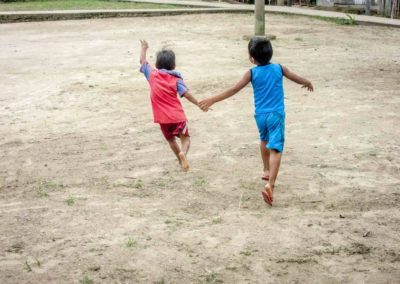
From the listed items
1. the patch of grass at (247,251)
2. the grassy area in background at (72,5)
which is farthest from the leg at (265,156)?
the grassy area in background at (72,5)

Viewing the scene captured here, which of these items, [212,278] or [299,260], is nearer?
[212,278]

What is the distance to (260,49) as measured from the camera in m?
4.64

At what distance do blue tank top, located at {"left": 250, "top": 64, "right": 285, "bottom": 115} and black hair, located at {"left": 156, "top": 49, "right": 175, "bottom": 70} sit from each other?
761mm

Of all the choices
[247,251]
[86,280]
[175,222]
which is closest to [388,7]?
[175,222]

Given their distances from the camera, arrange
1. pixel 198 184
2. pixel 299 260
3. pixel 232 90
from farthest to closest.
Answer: pixel 198 184
pixel 232 90
pixel 299 260

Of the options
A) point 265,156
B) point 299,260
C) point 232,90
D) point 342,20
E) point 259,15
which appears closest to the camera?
point 299,260

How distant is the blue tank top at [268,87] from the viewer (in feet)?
15.5

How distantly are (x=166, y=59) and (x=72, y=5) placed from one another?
18.6 m

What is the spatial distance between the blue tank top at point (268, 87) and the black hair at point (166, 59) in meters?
0.76

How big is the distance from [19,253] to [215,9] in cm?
1680

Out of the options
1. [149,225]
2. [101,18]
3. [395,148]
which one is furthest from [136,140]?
[101,18]

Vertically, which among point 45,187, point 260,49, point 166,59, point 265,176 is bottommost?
point 45,187

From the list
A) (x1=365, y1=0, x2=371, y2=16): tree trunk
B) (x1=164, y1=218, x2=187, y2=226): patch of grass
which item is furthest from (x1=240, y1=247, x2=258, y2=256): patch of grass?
(x1=365, y1=0, x2=371, y2=16): tree trunk

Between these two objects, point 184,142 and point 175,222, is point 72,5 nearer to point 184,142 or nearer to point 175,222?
point 184,142
